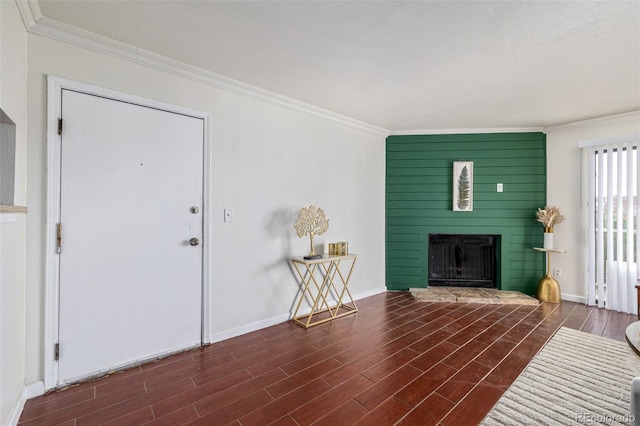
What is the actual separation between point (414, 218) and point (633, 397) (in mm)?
3523

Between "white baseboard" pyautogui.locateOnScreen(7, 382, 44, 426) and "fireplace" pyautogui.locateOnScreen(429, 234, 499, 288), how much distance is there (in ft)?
14.6

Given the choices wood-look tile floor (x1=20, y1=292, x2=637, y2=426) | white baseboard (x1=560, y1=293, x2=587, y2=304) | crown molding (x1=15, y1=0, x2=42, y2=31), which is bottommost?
wood-look tile floor (x1=20, y1=292, x2=637, y2=426)

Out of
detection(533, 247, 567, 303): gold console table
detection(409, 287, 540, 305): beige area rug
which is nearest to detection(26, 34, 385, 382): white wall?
detection(409, 287, 540, 305): beige area rug

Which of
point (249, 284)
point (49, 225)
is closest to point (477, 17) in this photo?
point (249, 284)

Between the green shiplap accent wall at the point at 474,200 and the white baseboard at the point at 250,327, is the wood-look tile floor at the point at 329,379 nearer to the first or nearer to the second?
the white baseboard at the point at 250,327

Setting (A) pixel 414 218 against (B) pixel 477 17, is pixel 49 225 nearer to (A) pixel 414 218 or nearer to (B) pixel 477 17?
(B) pixel 477 17

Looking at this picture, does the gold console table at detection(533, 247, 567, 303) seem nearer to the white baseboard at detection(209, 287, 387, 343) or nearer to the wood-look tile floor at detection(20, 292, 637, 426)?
the wood-look tile floor at detection(20, 292, 637, 426)

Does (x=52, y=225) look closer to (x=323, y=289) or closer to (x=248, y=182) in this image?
(x=248, y=182)

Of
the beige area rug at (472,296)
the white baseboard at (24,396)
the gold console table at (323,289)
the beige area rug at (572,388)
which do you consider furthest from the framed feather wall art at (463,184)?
the white baseboard at (24,396)

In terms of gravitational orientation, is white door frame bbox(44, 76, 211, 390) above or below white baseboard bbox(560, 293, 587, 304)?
above

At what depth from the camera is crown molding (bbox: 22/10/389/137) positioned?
6.23ft

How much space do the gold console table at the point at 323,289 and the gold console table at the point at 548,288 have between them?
103 inches

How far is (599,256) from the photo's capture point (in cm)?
382

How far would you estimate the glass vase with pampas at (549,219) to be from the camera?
159 inches
